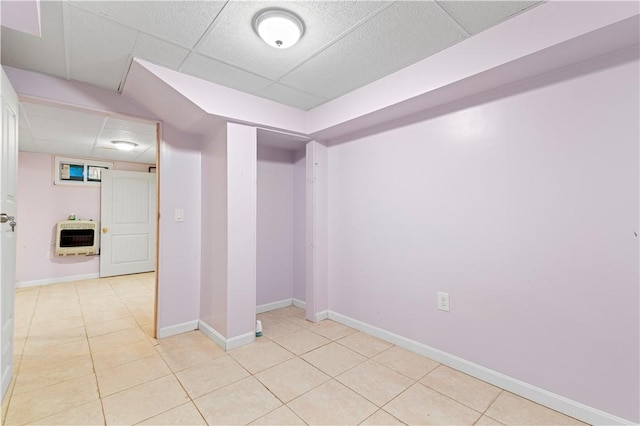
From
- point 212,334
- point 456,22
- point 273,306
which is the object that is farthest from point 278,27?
point 273,306

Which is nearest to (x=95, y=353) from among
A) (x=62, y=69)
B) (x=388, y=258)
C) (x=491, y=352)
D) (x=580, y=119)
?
(x=62, y=69)

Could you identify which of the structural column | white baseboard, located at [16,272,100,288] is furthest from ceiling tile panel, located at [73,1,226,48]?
white baseboard, located at [16,272,100,288]

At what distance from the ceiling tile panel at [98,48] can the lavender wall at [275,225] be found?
153 cm

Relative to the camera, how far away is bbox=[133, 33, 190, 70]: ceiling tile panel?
1817 millimetres

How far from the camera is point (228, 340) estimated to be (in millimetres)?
2459

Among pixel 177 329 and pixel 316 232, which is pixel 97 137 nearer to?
pixel 177 329

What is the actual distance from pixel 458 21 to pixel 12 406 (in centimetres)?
342

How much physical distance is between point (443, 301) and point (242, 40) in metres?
2.31

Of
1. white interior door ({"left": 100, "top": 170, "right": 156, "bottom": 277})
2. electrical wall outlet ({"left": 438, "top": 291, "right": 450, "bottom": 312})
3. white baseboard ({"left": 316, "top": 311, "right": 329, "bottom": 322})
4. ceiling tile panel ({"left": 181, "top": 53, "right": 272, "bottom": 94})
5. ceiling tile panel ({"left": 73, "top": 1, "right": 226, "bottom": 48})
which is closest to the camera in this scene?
ceiling tile panel ({"left": 73, "top": 1, "right": 226, "bottom": 48})

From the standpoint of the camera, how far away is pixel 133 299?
3949 millimetres

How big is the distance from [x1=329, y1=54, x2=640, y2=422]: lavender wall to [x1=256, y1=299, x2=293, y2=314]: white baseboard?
136cm

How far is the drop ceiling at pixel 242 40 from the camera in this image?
153 centimetres

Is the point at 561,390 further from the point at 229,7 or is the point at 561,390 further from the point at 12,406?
the point at 12,406

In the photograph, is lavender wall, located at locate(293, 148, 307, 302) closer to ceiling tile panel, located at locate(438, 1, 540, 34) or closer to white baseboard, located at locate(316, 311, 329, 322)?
white baseboard, located at locate(316, 311, 329, 322)
